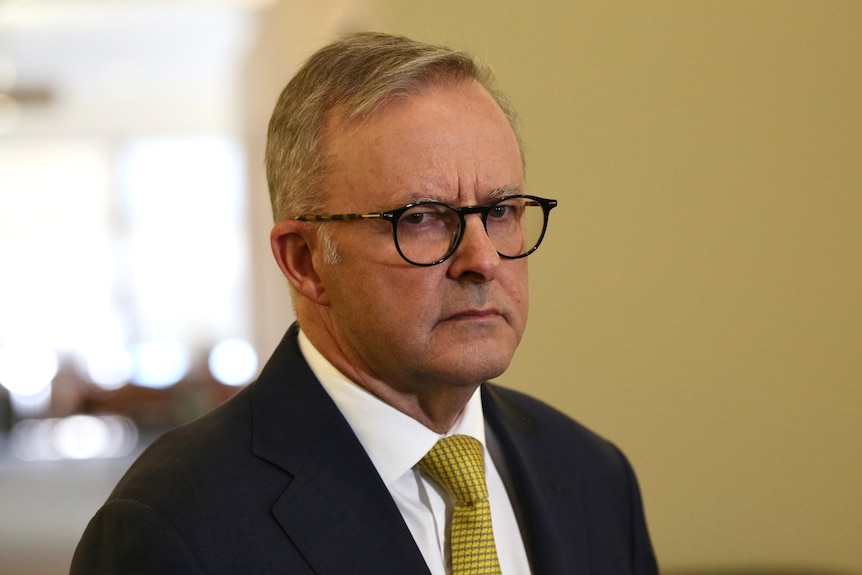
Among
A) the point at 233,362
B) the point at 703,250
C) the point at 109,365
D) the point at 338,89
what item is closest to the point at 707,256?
the point at 703,250

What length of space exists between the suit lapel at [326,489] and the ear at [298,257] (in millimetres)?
118

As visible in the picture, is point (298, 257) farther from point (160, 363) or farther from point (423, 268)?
point (160, 363)

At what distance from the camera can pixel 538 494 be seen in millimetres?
1468

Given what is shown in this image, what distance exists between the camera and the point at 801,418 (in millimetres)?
2045

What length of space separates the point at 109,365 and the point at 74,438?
228 centimetres

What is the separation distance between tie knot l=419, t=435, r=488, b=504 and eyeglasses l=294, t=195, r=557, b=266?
26cm

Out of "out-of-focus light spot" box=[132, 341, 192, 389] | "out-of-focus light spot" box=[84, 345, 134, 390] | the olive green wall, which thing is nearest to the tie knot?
the olive green wall

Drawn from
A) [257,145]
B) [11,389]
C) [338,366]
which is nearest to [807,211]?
[338,366]

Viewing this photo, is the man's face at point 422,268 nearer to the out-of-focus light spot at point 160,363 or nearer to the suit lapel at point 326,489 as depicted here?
the suit lapel at point 326,489

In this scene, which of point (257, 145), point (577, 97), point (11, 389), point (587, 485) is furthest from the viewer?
point (11, 389)

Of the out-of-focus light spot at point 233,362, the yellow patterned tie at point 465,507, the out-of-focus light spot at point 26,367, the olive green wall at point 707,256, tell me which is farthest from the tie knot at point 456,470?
the out-of-focus light spot at point 26,367

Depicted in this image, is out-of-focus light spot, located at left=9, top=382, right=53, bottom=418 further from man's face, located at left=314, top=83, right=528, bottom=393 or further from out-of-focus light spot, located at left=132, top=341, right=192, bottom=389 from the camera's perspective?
man's face, located at left=314, top=83, right=528, bottom=393

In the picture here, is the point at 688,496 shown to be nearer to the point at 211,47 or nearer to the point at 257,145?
the point at 257,145

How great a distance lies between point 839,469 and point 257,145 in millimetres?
3438
